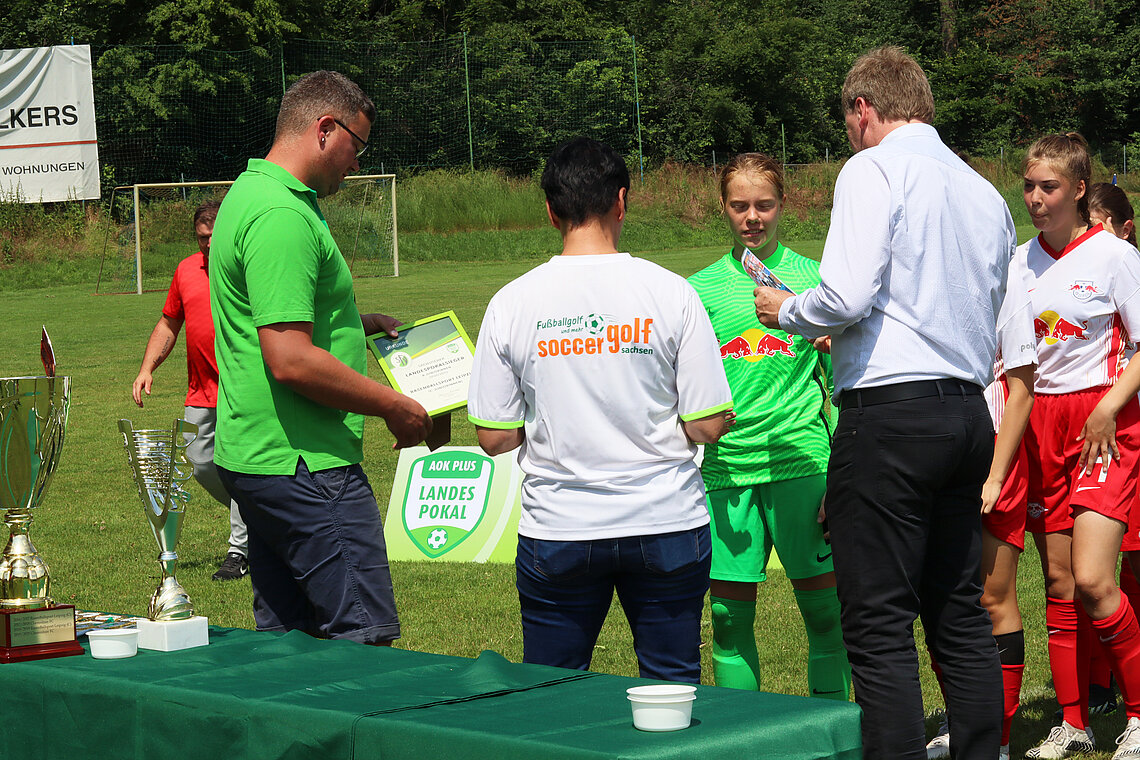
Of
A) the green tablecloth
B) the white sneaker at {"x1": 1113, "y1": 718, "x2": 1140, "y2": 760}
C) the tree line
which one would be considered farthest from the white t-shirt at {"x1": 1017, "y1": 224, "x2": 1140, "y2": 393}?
the tree line

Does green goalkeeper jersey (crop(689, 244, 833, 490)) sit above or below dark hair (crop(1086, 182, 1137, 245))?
below

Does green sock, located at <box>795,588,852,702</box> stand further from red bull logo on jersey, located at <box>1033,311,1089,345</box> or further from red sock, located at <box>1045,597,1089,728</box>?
red bull logo on jersey, located at <box>1033,311,1089,345</box>

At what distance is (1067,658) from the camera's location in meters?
4.12

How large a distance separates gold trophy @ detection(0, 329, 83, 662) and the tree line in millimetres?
37424

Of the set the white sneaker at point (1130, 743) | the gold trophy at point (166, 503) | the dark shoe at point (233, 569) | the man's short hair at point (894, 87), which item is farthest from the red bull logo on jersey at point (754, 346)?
the dark shoe at point (233, 569)

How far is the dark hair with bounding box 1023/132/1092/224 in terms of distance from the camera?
4.06m

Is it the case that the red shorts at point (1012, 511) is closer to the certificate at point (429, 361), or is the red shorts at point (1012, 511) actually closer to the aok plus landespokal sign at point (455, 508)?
the certificate at point (429, 361)

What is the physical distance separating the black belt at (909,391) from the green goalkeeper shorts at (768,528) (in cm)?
99

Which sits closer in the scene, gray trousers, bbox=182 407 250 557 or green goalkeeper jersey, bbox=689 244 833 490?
green goalkeeper jersey, bbox=689 244 833 490

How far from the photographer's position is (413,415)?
131 inches

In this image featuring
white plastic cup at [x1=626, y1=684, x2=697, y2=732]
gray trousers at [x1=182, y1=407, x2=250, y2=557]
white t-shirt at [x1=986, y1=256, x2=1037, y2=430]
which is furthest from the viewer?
gray trousers at [x1=182, y1=407, x2=250, y2=557]

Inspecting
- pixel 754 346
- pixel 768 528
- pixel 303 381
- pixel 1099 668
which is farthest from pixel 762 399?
pixel 1099 668

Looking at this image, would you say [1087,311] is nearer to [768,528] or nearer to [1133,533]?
[1133,533]

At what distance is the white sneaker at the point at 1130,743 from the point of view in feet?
13.0
